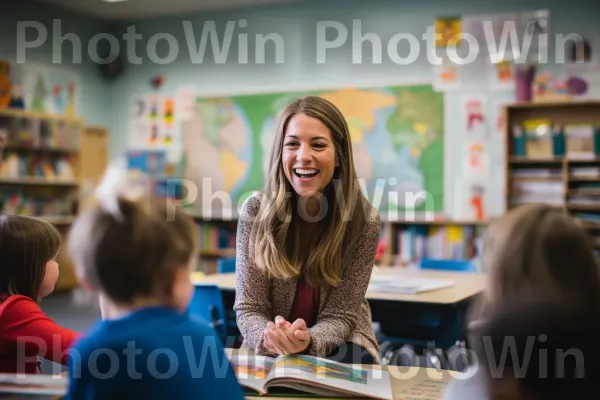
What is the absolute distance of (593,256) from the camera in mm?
977

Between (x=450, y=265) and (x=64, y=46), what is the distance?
5.44 m

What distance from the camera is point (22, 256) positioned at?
5.26 ft

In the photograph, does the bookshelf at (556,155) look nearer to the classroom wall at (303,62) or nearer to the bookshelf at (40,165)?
the classroom wall at (303,62)

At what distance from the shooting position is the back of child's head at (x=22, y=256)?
5.22 feet

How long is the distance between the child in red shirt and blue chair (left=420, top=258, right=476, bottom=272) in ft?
8.33

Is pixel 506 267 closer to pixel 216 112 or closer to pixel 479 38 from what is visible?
pixel 479 38

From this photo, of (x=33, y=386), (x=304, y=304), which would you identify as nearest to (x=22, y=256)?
(x=33, y=386)

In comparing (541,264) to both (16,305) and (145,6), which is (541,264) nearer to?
Result: (16,305)

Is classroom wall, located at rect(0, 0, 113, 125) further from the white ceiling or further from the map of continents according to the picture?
the map of continents

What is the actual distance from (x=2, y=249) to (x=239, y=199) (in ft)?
16.9

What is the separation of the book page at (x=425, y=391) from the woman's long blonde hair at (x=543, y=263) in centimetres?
34

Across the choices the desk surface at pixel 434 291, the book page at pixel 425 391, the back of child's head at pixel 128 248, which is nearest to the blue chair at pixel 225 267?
the desk surface at pixel 434 291

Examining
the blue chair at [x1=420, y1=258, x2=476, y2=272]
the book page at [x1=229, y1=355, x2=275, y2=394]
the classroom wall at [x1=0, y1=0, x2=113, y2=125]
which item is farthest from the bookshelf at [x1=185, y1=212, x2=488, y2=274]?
the book page at [x1=229, y1=355, x2=275, y2=394]

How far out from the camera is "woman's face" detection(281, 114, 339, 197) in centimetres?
189
